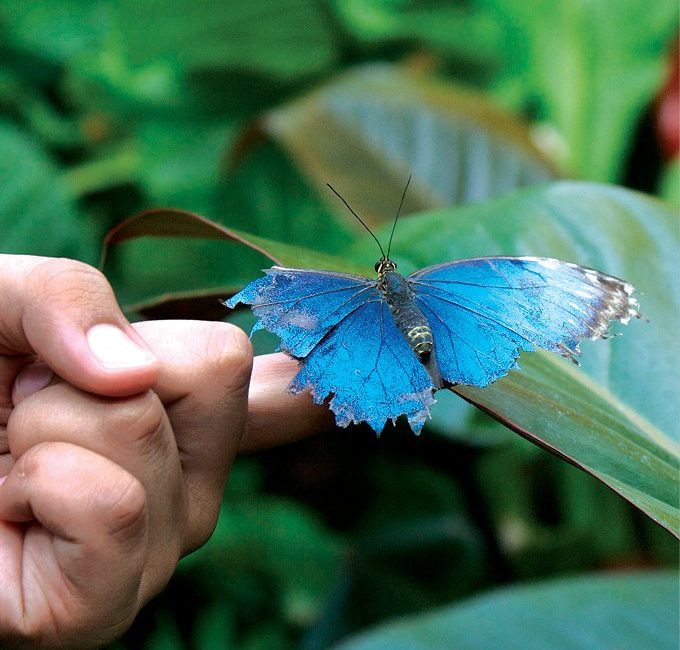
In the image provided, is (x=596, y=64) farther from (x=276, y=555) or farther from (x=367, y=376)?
(x=367, y=376)

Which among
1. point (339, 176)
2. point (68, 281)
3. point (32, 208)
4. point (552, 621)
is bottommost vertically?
point (552, 621)

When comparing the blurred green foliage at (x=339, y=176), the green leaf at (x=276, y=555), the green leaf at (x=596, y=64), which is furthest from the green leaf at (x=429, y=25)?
the green leaf at (x=276, y=555)

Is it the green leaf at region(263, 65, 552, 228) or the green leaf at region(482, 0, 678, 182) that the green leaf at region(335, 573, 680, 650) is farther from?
the green leaf at region(482, 0, 678, 182)

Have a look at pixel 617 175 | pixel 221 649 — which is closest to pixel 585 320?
pixel 221 649

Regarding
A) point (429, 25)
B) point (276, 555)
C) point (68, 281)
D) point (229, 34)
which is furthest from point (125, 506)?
point (429, 25)

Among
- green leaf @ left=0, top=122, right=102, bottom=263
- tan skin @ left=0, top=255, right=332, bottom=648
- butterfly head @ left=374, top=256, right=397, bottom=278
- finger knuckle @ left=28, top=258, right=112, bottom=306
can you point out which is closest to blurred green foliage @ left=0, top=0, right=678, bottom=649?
green leaf @ left=0, top=122, right=102, bottom=263

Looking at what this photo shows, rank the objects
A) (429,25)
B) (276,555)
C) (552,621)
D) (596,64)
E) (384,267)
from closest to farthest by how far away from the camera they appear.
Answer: (384,267)
(552,621)
(276,555)
(596,64)
(429,25)

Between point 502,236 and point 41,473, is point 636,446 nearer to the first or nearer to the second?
point 502,236
